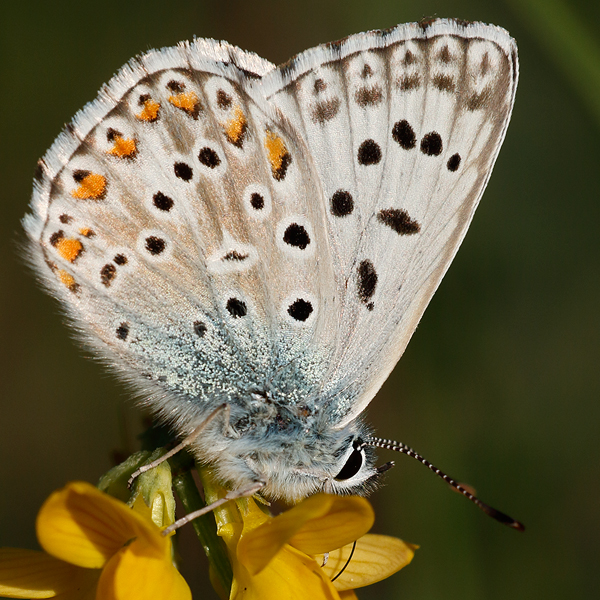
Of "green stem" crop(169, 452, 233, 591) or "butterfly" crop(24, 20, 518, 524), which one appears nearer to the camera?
"green stem" crop(169, 452, 233, 591)

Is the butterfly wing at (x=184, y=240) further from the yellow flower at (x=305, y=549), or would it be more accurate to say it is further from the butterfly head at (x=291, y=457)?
the yellow flower at (x=305, y=549)

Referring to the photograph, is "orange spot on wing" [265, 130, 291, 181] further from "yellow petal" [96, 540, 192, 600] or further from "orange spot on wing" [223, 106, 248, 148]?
"yellow petal" [96, 540, 192, 600]

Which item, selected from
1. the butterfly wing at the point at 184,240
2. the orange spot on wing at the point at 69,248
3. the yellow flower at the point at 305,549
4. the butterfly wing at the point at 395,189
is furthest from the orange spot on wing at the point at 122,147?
the yellow flower at the point at 305,549

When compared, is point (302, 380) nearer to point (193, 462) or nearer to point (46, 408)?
point (193, 462)

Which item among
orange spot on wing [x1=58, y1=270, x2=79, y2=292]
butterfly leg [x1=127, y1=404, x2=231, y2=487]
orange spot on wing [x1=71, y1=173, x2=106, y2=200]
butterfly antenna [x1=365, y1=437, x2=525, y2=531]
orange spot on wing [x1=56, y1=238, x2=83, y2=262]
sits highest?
orange spot on wing [x1=71, y1=173, x2=106, y2=200]

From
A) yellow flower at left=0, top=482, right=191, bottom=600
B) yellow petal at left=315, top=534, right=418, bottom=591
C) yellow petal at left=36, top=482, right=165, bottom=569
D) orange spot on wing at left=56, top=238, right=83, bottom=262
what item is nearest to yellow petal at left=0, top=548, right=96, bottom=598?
yellow flower at left=0, top=482, right=191, bottom=600

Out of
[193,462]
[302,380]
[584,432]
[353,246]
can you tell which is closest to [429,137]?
[353,246]

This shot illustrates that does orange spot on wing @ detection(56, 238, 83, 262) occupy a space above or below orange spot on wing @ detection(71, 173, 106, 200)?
below
